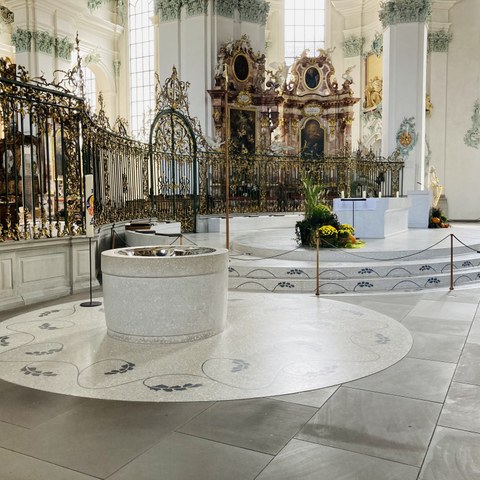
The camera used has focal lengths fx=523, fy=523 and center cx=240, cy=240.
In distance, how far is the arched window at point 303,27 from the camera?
30500 millimetres

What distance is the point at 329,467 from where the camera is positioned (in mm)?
3018

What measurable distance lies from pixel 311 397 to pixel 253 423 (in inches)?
25.9

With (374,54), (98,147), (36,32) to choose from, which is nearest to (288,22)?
(374,54)

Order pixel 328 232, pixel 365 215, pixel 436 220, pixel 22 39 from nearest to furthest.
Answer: pixel 328 232
pixel 365 215
pixel 436 220
pixel 22 39

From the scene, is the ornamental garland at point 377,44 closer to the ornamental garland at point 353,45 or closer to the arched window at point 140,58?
the ornamental garland at point 353,45

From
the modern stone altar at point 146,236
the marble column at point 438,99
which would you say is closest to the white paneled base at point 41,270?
the modern stone altar at point 146,236

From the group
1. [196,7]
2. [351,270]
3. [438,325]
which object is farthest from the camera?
[196,7]

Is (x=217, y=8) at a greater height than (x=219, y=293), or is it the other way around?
(x=217, y=8)

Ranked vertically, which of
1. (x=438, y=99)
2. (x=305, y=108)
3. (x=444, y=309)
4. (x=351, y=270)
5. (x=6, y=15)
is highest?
(x=6, y=15)

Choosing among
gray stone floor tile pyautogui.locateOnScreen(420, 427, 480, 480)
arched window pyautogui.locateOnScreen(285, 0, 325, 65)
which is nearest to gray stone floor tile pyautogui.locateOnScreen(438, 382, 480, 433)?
gray stone floor tile pyautogui.locateOnScreen(420, 427, 480, 480)

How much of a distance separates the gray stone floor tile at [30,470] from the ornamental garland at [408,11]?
2336cm

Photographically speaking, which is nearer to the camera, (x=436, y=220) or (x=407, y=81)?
(x=436, y=220)

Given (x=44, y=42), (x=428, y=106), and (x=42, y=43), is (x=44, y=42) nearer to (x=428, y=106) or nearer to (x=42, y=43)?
(x=42, y=43)

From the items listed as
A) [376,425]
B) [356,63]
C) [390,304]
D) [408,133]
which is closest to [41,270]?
[390,304]
